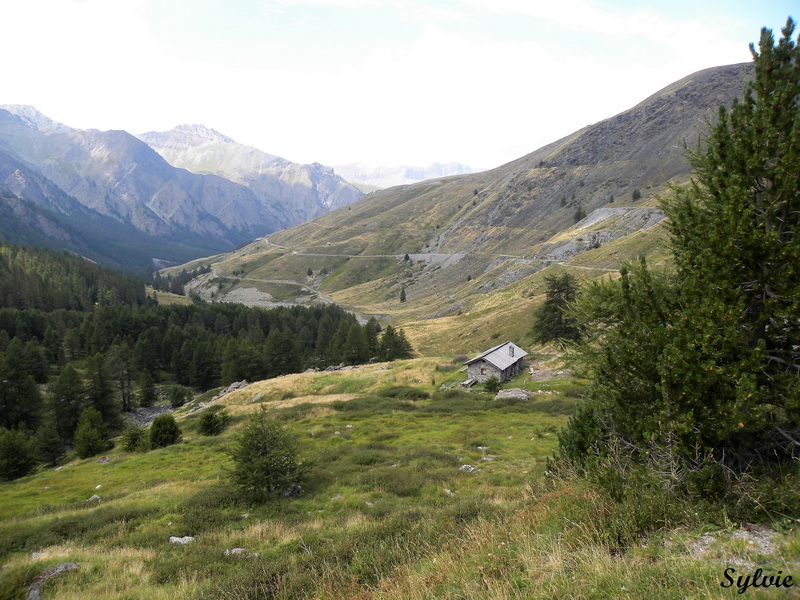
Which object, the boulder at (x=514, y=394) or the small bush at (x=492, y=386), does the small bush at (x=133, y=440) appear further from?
the boulder at (x=514, y=394)

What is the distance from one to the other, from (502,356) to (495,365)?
272 cm

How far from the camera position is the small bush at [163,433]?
109 feet

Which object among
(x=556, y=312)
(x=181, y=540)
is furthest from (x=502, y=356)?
(x=181, y=540)

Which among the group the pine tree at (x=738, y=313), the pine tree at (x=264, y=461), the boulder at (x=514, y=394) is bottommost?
the boulder at (x=514, y=394)

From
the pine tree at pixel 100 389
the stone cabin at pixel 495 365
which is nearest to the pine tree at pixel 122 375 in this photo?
the pine tree at pixel 100 389

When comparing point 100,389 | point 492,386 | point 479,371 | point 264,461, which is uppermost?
point 100,389

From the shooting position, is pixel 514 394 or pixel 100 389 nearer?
pixel 514 394

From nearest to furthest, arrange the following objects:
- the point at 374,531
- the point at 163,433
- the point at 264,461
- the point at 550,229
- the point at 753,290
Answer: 1. the point at 753,290
2. the point at 374,531
3. the point at 264,461
4. the point at 163,433
5. the point at 550,229

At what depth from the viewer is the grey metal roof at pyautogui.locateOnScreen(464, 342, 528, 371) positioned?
41694 mm

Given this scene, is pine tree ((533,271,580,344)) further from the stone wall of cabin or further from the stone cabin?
the stone wall of cabin

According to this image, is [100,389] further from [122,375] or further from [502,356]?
[502,356]

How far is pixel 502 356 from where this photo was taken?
43.4 metres

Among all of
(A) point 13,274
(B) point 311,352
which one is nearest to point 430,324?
(B) point 311,352

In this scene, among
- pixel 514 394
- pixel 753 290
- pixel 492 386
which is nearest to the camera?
→ pixel 753 290
